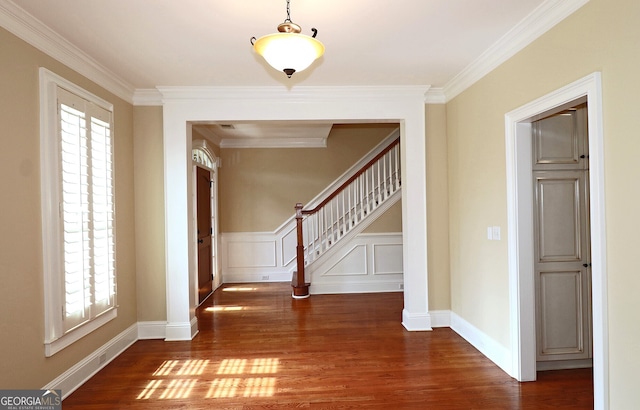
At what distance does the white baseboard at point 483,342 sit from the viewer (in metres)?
3.12


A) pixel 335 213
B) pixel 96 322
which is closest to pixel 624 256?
pixel 96 322

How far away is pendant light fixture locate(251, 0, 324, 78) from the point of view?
1.96 meters

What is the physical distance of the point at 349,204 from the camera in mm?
6250

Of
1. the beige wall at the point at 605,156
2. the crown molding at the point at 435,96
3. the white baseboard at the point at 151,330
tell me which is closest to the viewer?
the beige wall at the point at 605,156

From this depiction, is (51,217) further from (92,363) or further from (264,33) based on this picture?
(264,33)

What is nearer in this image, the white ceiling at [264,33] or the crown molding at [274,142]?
the white ceiling at [264,33]

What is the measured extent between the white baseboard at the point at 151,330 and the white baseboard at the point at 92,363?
52 mm

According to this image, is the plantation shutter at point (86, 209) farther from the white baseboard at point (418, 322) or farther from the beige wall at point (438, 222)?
the beige wall at point (438, 222)

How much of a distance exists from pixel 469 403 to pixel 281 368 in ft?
5.24

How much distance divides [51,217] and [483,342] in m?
3.96

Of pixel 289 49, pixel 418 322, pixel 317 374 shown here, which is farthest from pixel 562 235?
pixel 289 49

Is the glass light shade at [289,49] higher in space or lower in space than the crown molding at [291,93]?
lower

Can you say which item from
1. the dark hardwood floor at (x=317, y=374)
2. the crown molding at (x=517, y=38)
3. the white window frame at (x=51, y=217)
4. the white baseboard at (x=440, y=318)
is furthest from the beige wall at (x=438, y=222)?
the white window frame at (x=51, y=217)

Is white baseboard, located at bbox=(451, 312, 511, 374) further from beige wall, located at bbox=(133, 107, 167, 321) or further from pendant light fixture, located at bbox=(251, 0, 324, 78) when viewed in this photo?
beige wall, located at bbox=(133, 107, 167, 321)
